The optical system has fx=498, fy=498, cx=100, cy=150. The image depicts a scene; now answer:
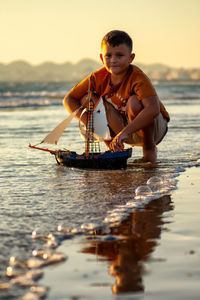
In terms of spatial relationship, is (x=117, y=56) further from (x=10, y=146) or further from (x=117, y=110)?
(x=10, y=146)

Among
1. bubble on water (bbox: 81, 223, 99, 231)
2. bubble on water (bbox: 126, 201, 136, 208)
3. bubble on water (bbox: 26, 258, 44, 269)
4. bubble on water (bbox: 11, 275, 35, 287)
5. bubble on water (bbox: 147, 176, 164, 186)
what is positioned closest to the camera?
bubble on water (bbox: 11, 275, 35, 287)

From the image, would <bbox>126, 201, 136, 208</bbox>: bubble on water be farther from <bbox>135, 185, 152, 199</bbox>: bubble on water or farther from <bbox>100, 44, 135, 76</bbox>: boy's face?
<bbox>100, 44, 135, 76</bbox>: boy's face

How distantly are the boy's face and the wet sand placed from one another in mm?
1975

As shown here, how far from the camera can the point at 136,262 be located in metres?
2.35

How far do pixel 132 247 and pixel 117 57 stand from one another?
261 centimetres

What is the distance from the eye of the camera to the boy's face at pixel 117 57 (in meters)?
4.77

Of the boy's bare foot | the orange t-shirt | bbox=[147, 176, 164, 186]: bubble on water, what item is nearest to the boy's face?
the orange t-shirt

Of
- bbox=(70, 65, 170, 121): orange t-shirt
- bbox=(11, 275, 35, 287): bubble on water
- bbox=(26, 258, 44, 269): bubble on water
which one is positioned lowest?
bbox=(26, 258, 44, 269): bubble on water

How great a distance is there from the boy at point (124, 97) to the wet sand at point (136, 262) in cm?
173

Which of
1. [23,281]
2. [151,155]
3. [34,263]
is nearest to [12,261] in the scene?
[34,263]

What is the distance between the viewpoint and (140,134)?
523 cm

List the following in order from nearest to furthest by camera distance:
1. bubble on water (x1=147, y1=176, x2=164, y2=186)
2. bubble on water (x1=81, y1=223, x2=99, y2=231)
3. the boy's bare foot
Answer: bubble on water (x1=81, y1=223, x2=99, y2=231) → bubble on water (x1=147, y1=176, x2=164, y2=186) → the boy's bare foot

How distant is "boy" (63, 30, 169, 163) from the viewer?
4766mm

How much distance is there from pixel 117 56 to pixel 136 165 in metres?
1.21
